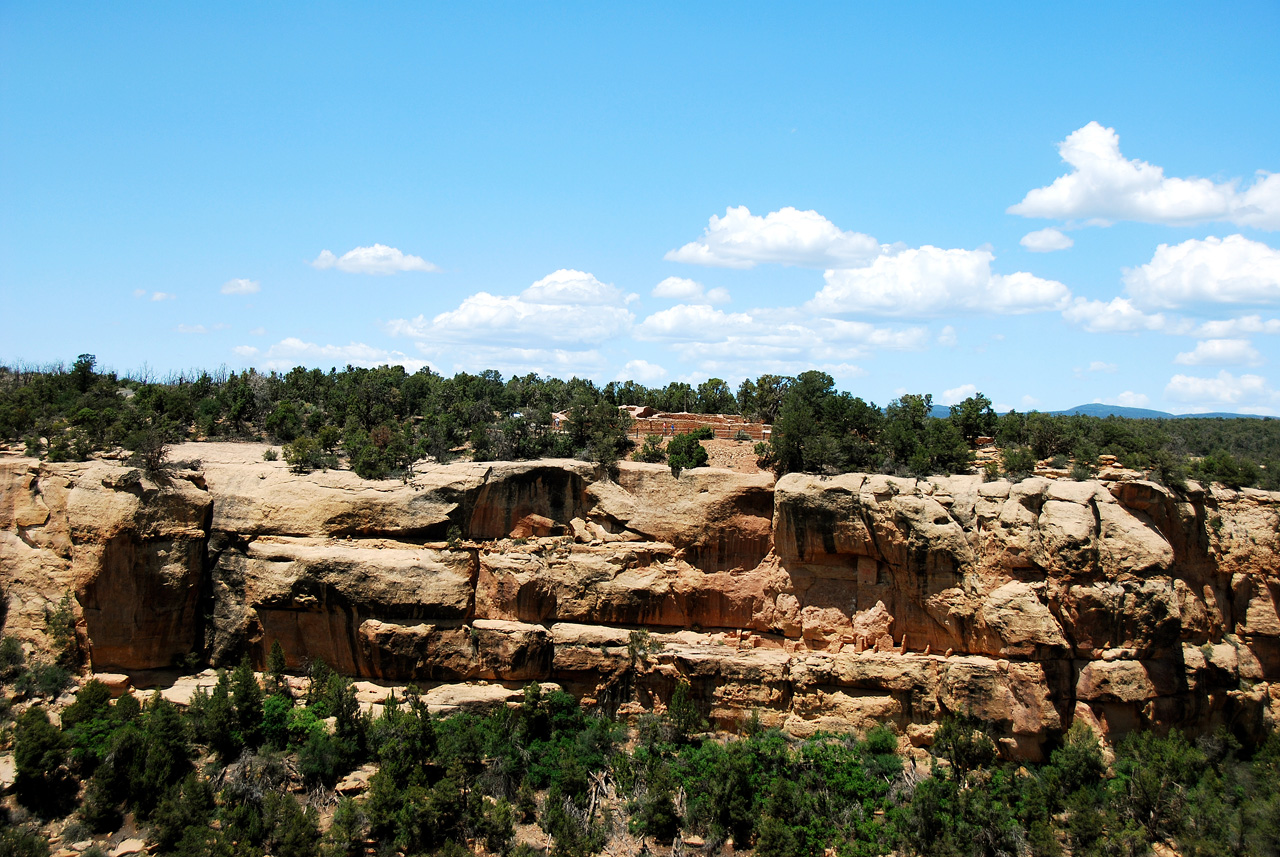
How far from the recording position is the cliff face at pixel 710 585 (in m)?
23.4

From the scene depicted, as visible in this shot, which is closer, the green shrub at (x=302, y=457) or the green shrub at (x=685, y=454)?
the green shrub at (x=302, y=457)

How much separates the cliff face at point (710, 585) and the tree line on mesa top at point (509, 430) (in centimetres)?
169

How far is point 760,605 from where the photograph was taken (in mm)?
27453

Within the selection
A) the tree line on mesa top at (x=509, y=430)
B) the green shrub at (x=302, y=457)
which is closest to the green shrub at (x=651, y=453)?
the tree line on mesa top at (x=509, y=430)

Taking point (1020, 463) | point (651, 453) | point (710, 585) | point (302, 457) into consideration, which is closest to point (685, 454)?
point (651, 453)

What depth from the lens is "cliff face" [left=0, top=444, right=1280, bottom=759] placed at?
76.7 ft

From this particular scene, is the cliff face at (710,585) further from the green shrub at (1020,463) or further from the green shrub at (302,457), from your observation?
the green shrub at (1020,463)

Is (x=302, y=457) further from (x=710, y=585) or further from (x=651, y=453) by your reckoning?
(x=710, y=585)

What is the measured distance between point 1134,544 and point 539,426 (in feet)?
67.0

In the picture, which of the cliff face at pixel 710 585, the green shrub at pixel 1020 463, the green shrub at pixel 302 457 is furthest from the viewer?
the green shrub at pixel 302 457

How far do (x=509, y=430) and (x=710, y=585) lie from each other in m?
9.25

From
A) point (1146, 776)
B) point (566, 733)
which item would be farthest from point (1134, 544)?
point (566, 733)

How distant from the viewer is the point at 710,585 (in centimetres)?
2761

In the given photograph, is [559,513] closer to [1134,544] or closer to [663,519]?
[663,519]
